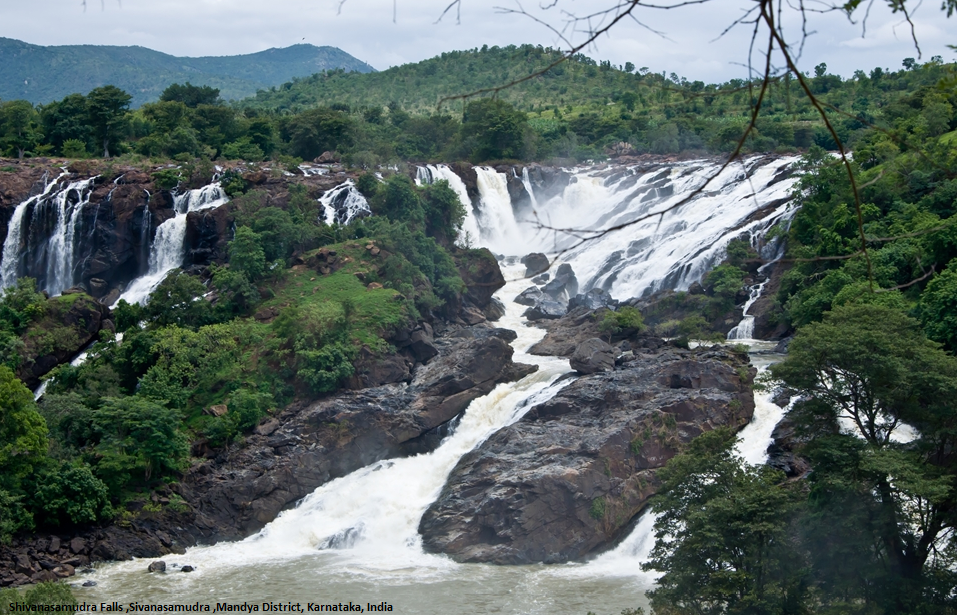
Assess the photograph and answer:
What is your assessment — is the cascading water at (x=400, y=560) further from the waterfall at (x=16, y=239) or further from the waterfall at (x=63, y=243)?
the waterfall at (x=16, y=239)

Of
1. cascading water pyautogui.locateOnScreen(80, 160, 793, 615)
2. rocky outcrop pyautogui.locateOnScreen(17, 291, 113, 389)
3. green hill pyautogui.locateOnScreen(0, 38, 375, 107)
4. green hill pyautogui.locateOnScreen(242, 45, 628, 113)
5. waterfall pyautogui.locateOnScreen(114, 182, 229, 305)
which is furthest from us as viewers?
green hill pyautogui.locateOnScreen(0, 38, 375, 107)

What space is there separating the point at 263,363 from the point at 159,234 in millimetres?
10892

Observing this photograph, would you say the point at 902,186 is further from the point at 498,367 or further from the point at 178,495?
the point at 178,495

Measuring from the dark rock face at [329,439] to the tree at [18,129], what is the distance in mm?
24169

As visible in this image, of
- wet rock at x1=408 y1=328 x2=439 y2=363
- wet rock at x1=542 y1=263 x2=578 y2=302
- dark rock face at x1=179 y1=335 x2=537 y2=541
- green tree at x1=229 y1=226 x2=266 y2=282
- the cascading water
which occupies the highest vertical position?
green tree at x1=229 y1=226 x2=266 y2=282

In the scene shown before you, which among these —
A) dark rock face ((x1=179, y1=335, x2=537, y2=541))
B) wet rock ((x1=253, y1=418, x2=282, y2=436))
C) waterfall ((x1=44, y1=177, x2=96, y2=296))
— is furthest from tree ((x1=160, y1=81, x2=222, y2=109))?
wet rock ((x1=253, y1=418, x2=282, y2=436))

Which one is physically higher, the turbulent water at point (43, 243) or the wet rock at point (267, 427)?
the turbulent water at point (43, 243)

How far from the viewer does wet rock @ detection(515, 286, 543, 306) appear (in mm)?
35719

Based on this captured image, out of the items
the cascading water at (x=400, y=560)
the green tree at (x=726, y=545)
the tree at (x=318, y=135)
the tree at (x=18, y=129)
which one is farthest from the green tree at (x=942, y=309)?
the tree at (x=18, y=129)

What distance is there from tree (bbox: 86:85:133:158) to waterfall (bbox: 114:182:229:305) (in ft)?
29.9

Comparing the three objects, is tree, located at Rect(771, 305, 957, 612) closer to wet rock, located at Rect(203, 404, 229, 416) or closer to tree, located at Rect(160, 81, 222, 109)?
wet rock, located at Rect(203, 404, 229, 416)

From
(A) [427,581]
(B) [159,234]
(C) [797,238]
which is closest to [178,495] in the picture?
(A) [427,581]

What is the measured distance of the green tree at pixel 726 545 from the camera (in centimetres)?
1418

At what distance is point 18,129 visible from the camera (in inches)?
1645
